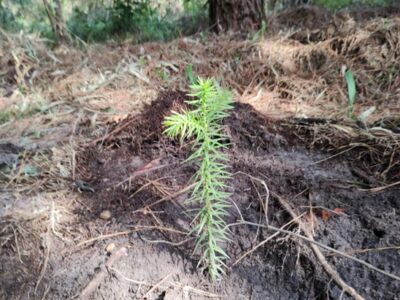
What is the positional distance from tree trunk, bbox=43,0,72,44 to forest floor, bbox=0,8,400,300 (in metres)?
2.08

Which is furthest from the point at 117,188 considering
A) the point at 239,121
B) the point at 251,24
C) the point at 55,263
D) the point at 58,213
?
the point at 251,24

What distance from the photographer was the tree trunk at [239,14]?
4238mm

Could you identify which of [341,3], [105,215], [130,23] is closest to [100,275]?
[105,215]

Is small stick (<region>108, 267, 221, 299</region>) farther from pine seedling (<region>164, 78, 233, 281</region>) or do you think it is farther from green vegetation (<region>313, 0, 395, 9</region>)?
green vegetation (<region>313, 0, 395, 9</region>)

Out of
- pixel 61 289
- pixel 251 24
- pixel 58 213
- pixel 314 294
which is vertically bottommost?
pixel 314 294

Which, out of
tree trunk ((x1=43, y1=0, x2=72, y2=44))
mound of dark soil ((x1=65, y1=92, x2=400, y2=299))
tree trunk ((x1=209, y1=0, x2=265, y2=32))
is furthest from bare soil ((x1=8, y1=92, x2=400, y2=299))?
tree trunk ((x1=43, y1=0, x2=72, y2=44))

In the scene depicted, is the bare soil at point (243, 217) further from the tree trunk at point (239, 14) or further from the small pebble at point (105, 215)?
the tree trunk at point (239, 14)

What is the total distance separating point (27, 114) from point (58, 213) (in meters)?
1.63

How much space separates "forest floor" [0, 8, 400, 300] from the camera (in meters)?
1.47

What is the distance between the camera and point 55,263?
5.13 feet

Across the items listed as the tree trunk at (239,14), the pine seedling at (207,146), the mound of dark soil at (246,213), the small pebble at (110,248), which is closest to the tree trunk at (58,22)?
the tree trunk at (239,14)

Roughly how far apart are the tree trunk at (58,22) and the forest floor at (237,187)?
2.08m

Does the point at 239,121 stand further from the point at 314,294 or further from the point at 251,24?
the point at 251,24

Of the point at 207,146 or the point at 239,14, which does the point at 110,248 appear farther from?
the point at 239,14
